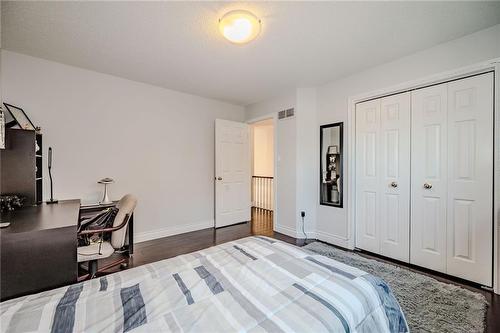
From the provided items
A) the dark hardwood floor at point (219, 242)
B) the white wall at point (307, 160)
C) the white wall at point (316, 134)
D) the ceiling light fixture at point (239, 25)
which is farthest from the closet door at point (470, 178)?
the ceiling light fixture at point (239, 25)

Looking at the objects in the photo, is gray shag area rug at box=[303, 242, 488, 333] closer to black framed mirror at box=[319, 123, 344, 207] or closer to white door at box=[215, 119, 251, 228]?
black framed mirror at box=[319, 123, 344, 207]

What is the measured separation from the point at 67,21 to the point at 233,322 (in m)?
2.81

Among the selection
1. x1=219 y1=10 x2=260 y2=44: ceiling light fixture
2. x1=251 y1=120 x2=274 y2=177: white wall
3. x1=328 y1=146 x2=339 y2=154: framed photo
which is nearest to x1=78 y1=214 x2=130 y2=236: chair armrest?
x1=219 y1=10 x2=260 y2=44: ceiling light fixture

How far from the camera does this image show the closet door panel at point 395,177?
8.91ft

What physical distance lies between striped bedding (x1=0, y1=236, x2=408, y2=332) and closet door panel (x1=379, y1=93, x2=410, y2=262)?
1.93 meters

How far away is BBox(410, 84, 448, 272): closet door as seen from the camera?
7.98 ft

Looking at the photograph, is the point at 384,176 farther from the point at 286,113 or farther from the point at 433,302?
the point at 286,113

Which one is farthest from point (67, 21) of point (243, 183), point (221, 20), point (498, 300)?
point (498, 300)

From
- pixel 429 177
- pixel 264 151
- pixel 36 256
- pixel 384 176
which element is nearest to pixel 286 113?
pixel 384 176

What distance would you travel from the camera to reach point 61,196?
9.50 feet

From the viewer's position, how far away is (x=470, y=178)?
2.26m

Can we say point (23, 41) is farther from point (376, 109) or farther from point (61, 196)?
point (376, 109)

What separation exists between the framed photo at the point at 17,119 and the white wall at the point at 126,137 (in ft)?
0.46

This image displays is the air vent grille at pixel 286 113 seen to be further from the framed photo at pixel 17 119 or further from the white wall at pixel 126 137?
the framed photo at pixel 17 119
